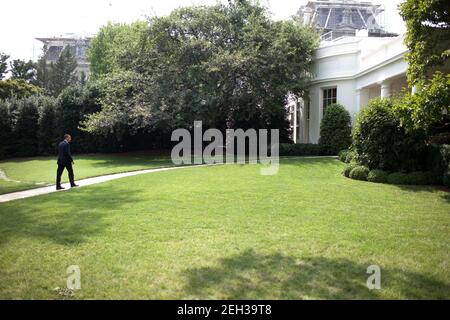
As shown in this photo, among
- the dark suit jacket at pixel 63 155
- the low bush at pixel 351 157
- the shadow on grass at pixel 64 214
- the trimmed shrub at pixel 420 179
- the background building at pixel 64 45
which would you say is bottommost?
the shadow on grass at pixel 64 214

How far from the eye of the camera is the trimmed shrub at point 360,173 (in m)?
12.8

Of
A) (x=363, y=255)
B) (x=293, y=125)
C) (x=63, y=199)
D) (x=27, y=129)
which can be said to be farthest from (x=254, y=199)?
(x=27, y=129)

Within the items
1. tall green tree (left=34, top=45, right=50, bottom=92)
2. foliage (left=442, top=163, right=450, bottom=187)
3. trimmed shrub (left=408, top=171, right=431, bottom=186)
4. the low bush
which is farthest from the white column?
tall green tree (left=34, top=45, right=50, bottom=92)

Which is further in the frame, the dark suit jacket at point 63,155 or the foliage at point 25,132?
the foliage at point 25,132

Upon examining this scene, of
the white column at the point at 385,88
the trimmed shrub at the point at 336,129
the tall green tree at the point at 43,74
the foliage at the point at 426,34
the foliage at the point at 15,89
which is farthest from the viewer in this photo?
the tall green tree at the point at 43,74

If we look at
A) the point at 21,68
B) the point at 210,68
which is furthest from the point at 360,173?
the point at 21,68

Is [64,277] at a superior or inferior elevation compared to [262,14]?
inferior

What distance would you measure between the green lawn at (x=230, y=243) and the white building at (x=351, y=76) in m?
9.37

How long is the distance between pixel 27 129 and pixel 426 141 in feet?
90.9

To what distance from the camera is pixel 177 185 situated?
11.7 metres

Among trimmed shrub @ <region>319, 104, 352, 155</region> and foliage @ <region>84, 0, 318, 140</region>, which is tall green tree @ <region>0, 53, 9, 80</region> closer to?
foliage @ <region>84, 0, 318, 140</region>

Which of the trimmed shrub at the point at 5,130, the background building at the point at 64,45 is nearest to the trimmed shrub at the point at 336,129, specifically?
the trimmed shrub at the point at 5,130

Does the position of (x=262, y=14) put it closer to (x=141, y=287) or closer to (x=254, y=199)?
(x=254, y=199)

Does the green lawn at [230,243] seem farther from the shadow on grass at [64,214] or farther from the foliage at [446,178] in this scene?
the foliage at [446,178]
